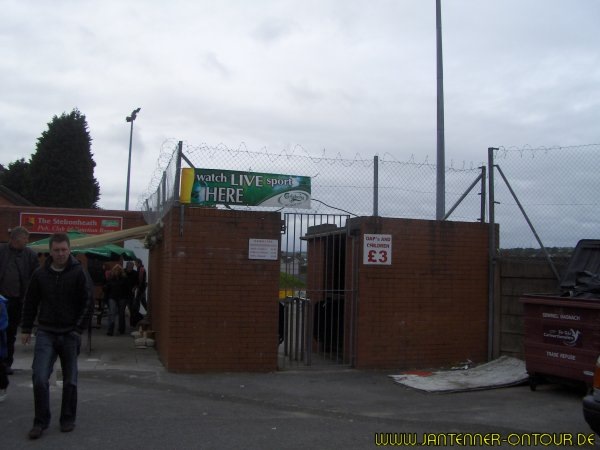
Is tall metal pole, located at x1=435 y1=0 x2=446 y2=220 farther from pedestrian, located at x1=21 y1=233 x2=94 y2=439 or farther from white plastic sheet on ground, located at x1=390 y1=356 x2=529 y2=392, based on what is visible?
pedestrian, located at x1=21 y1=233 x2=94 y2=439

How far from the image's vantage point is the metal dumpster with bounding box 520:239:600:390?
7395 millimetres

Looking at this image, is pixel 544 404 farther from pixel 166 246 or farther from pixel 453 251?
pixel 166 246

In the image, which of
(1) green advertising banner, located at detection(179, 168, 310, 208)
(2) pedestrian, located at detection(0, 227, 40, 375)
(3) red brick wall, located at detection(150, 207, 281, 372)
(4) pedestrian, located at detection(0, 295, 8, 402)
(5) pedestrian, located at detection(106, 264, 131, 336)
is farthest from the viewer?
(5) pedestrian, located at detection(106, 264, 131, 336)

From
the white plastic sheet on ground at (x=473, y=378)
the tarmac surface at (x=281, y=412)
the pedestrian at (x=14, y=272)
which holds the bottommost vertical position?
the tarmac surface at (x=281, y=412)

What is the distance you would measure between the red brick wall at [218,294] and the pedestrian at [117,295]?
4.08m

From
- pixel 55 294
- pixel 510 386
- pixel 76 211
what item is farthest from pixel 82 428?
pixel 76 211

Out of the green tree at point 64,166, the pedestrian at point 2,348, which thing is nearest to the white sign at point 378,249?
the pedestrian at point 2,348

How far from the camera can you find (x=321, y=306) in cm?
1029

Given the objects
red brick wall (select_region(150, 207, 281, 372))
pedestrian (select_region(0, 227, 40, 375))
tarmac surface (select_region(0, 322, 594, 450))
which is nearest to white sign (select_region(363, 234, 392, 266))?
red brick wall (select_region(150, 207, 281, 372))

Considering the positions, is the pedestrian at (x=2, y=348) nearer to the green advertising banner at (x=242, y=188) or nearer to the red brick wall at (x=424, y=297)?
the green advertising banner at (x=242, y=188)

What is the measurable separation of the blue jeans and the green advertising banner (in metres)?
3.53

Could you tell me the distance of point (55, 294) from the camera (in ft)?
18.7

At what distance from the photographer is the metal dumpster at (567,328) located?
739 centimetres

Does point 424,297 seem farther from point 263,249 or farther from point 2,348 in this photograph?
point 2,348
